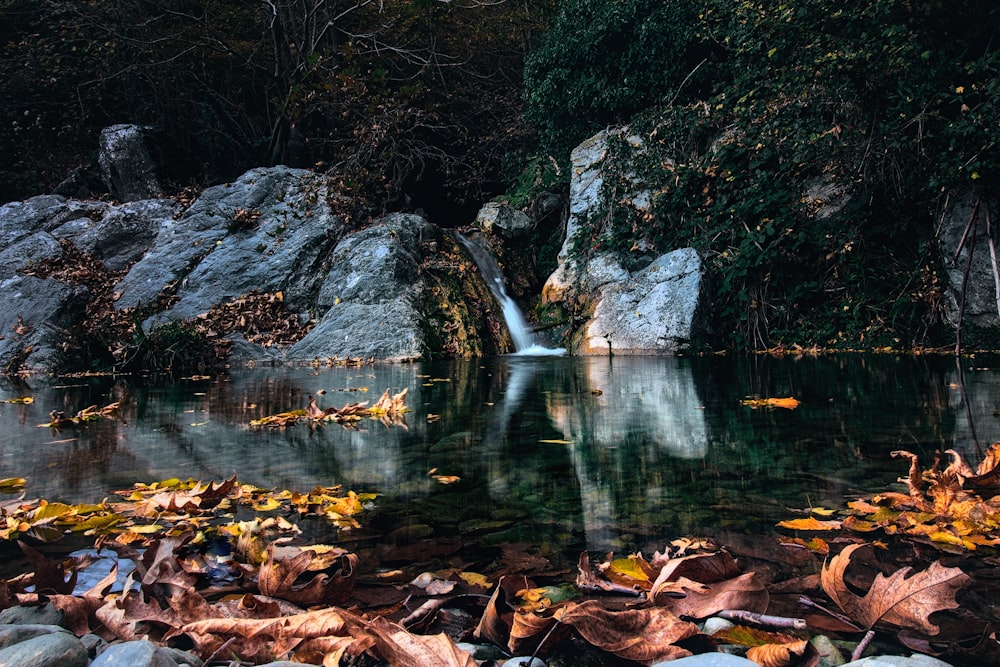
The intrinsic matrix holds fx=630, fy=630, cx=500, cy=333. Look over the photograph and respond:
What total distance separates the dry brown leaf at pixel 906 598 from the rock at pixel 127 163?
15808 millimetres

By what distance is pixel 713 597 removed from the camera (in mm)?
1146

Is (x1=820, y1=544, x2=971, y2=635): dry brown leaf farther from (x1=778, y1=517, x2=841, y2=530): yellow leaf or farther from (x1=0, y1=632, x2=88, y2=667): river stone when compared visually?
(x1=0, y1=632, x2=88, y2=667): river stone

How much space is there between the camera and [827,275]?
898cm

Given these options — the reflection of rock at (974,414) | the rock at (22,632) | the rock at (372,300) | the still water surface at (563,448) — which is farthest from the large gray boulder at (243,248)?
the rock at (22,632)

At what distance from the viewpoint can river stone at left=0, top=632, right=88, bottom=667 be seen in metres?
0.93

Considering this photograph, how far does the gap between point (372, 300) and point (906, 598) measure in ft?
30.1

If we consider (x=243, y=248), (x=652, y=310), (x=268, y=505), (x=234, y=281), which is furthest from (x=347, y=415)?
(x=243, y=248)

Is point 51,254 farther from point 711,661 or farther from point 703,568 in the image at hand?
point 711,661

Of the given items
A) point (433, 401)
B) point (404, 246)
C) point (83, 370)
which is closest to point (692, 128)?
point (404, 246)

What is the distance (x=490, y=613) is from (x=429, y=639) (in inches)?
5.4

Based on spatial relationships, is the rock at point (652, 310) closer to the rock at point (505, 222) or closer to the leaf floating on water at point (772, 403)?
the rock at point (505, 222)

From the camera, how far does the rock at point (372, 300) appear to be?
9.16 m

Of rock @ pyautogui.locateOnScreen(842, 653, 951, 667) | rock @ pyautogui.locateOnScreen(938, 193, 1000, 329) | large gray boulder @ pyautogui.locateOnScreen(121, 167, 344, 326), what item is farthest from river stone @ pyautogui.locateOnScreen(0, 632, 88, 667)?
large gray boulder @ pyautogui.locateOnScreen(121, 167, 344, 326)

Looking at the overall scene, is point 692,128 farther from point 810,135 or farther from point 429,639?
point 429,639
